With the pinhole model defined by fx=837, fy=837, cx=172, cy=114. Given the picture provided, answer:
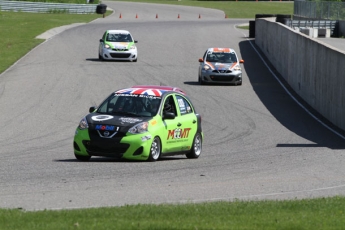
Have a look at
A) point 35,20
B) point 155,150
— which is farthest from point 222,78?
point 35,20

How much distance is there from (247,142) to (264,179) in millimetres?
6777

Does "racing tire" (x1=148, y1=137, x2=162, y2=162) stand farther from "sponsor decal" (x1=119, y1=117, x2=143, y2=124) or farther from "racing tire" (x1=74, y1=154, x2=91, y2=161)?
"racing tire" (x1=74, y1=154, x2=91, y2=161)

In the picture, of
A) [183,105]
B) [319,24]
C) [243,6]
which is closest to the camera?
[183,105]

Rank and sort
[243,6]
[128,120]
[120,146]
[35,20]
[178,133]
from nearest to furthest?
[120,146]
[128,120]
[178,133]
[35,20]
[243,6]

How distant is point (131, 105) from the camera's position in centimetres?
1659

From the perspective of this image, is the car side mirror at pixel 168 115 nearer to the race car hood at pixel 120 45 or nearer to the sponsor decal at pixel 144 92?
the sponsor decal at pixel 144 92

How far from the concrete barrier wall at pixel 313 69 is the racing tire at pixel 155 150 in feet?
28.4

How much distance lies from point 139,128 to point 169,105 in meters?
1.52

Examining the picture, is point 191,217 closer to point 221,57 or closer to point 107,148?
point 107,148

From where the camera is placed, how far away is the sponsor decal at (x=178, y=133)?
54.9ft

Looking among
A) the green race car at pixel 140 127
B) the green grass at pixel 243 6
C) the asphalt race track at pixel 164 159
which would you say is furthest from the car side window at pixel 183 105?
the green grass at pixel 243 6

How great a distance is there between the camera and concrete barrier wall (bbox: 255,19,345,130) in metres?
24.1

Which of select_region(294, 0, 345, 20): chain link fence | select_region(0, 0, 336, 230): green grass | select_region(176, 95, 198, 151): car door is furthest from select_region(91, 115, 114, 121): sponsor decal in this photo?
select_region(294, 0, 345, 20): chain link fence

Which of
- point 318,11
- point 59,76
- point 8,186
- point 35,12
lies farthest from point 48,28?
point 8,186
